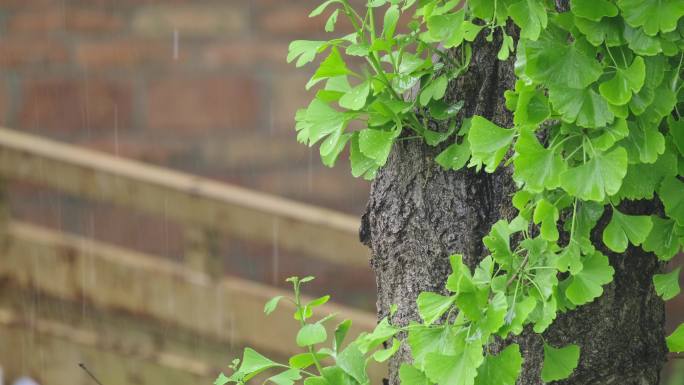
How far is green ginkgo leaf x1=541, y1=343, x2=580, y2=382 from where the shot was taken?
0.70 meters

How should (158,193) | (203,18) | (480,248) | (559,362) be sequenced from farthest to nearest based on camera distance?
(203,18), (158,193), (480,248), (559,362)

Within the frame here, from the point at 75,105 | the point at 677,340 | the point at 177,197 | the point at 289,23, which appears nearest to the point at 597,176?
the point at 677,340

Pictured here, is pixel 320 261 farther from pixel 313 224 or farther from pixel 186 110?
pixel 186 110

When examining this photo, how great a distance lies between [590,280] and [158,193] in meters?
1.74

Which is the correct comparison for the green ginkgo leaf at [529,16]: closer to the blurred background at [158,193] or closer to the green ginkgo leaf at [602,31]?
the green ginkgo leaf at [602,31]

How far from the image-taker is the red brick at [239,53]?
250 cm

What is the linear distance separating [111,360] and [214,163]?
1.80 ft

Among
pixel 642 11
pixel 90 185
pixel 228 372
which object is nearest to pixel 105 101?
pixel 90 185

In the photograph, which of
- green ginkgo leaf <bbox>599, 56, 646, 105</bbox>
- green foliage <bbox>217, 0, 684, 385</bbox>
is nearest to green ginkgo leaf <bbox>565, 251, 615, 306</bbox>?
green foliage <bbox>217, 0, 684, 385</bbox>

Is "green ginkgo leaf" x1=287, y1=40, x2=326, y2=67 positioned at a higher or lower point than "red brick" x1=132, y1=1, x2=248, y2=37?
higher

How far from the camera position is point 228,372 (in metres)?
2.42

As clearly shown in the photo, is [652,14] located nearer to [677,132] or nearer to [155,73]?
[677,132]

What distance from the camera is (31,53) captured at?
2.52 m

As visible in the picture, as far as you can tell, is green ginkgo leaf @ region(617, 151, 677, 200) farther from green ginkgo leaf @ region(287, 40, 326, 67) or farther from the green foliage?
green ginkgo leaf @ region(287, 40, 326, 67)
